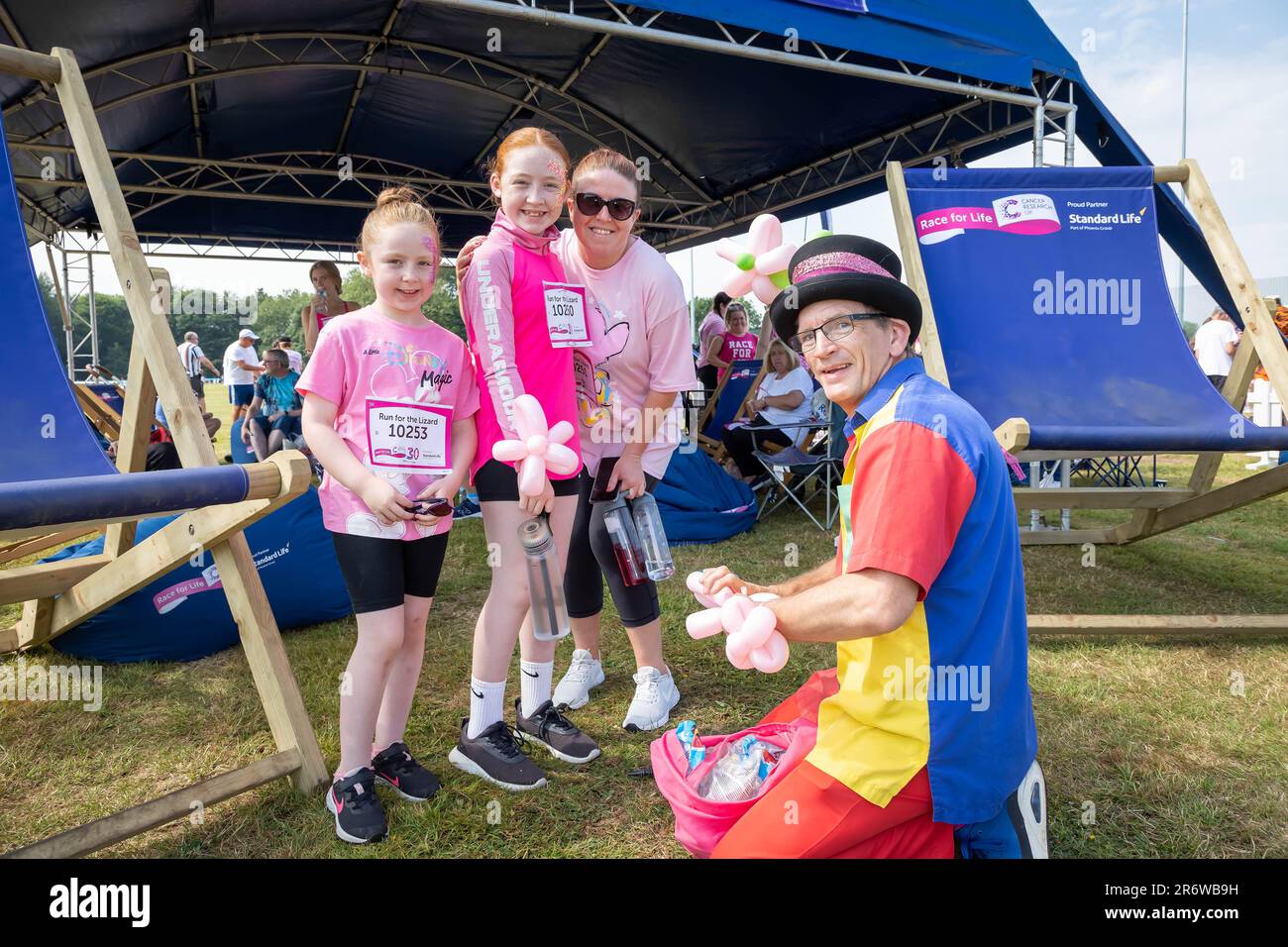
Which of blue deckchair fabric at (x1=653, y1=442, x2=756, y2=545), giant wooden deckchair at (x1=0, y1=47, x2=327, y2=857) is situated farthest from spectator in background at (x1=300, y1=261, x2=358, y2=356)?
giant wooden deckchair at (x1=0, y1=47, x2=327, y2=857)

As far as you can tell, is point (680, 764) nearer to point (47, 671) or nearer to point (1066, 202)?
point (47, 671)

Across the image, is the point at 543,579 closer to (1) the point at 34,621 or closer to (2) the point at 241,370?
(1) the point at 34,621

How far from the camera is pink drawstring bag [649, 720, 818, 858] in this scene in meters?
1.62

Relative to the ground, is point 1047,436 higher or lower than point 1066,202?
lower

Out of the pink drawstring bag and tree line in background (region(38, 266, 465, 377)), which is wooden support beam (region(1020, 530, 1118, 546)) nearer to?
the pink drawstring bag

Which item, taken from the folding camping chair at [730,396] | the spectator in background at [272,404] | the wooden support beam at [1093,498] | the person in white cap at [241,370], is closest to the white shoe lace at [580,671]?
the wooden support beam at [1093,498]

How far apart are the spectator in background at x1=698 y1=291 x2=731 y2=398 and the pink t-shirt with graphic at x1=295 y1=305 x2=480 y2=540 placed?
558 centimetres

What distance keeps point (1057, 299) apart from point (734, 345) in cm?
403

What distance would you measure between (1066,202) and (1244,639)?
1.97 meters

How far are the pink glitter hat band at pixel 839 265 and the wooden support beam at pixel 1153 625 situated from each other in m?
1.99

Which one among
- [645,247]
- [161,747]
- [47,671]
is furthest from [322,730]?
[645,247]

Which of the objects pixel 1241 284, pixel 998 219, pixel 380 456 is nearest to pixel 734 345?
pixel 998 219

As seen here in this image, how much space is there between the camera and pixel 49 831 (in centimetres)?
194
